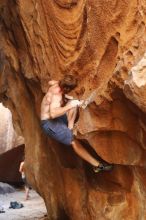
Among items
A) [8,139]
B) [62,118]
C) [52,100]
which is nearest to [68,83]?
[52,100]

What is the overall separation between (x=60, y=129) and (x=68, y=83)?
75 centimetres

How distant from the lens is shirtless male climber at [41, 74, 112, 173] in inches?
247

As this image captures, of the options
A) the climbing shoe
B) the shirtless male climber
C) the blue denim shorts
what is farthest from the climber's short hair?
the climbing shoe

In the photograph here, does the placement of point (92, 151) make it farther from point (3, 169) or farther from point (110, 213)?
point (3, 169)

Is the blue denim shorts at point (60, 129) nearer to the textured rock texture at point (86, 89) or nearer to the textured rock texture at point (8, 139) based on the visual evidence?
the textured rock texture at point (86, 89)

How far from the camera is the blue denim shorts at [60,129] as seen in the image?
6.27m

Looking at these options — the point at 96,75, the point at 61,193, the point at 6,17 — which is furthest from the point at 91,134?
the point at 6,17

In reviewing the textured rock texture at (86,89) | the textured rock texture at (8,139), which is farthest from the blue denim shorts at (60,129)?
the textured rock texture at (8,139)

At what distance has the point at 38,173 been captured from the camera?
8.73 m

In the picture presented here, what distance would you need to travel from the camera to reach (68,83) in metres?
6.76

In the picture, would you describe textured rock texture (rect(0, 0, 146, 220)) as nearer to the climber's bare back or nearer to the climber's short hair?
the climber's short hair

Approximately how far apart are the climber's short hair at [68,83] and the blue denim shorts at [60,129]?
49 cm

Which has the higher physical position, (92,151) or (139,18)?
(139,18)

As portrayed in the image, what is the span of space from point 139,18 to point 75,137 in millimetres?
1680
